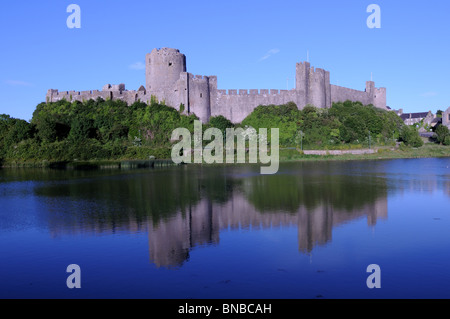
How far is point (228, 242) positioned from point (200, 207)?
258 cm

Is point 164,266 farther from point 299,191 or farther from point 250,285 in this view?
point 299,191

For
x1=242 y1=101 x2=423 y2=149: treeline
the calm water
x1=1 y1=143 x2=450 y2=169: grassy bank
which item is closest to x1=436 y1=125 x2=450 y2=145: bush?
x1=1 y1=143 x2=450 y2=169: grassy bank

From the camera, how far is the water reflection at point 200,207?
244 inches

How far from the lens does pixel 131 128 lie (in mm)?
23906

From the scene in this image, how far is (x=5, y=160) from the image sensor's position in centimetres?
2230

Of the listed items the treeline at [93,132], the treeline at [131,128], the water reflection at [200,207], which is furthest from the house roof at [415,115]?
the water reflection at [200,207]

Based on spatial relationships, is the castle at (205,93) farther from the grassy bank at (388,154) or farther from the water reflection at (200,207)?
the water reflection at (200,207)

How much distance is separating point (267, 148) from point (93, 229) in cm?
1662

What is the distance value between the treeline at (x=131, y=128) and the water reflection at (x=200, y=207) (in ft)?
31.8

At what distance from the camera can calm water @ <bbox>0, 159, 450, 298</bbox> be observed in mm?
4207

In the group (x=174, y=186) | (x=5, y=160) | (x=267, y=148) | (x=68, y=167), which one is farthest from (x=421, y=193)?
(x=5, y=160)

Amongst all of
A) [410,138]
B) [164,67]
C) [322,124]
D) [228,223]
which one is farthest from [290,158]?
[228,223]

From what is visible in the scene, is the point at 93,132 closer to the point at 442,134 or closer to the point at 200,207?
the point at 200,207

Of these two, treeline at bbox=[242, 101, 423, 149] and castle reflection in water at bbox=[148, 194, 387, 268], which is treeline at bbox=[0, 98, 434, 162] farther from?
castle reflection in water at bbox=[148, 194, 387, 268]
